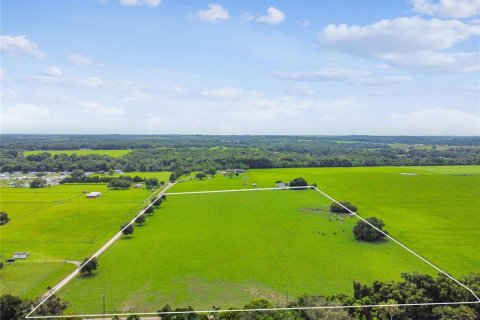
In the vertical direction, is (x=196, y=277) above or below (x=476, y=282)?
below

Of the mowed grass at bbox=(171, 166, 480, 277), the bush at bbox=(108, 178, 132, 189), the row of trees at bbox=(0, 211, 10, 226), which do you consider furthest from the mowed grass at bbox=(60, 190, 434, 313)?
the bush at bbox=(108, 178, 132, 189)

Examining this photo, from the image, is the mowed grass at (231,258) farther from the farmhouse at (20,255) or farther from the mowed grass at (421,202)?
the farmhouse at (20,255)

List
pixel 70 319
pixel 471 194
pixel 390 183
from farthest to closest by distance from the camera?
pixel 390 183 → pixel 471 194 → pixel 70 319

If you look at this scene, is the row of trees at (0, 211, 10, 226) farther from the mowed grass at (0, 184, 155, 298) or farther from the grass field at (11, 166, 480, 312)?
the grass field at (11, 166, 480, 312)

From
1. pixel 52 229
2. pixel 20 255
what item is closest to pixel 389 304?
pixel 20 255

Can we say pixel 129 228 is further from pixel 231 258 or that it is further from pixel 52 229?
pixel 52 229

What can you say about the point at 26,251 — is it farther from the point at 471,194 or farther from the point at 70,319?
the point at 471,194

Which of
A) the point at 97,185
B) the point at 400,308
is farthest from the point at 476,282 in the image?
the point at 97,185
